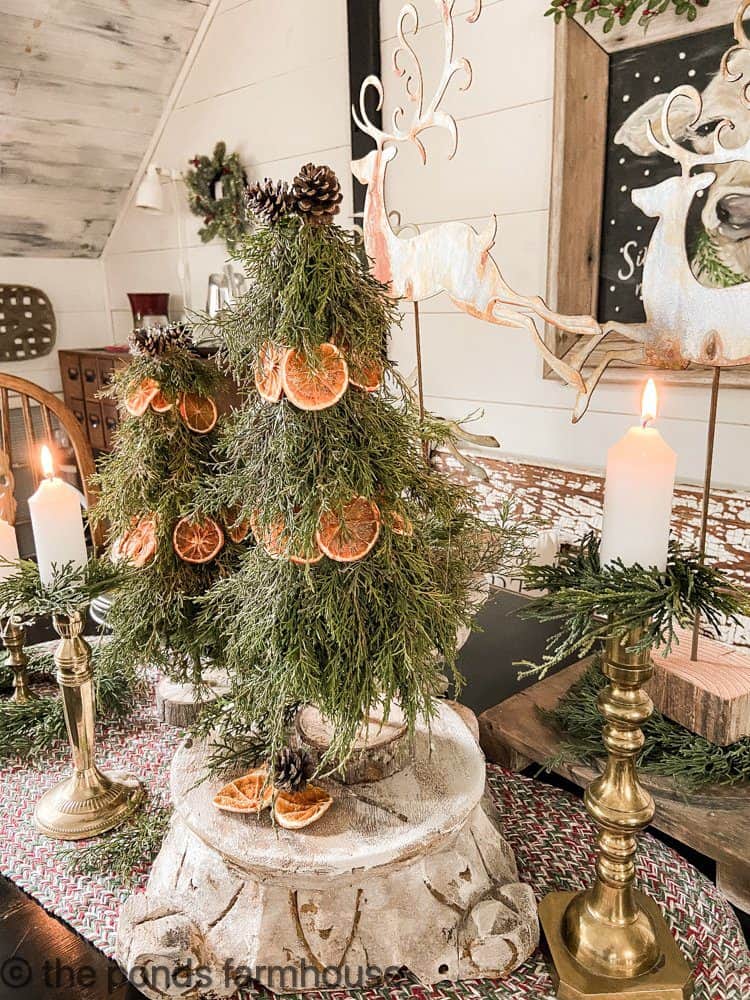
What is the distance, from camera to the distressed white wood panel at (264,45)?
6.62ft

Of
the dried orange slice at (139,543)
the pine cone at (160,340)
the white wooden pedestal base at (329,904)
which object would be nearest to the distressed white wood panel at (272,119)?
the pine cone at (160,340)

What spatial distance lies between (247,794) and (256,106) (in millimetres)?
2223

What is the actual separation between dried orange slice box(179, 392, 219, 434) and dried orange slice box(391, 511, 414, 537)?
230 millimetres

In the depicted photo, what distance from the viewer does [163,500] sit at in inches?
26.6

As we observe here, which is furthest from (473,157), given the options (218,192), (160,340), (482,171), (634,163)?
(160,340)

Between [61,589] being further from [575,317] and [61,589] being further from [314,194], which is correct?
[575,317]

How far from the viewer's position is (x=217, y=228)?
7.82 feet

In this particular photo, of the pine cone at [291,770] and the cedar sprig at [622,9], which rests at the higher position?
the cedar sprig at [622,9]

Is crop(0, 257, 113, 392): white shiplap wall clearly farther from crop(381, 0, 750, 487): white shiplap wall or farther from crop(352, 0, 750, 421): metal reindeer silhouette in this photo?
crop(352, 0, 750, 421): metal reindeer silhouette

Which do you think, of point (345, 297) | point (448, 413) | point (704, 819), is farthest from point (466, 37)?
point (704, 819)

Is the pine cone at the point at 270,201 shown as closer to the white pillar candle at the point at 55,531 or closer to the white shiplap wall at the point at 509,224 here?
the white pillar candle at the point at 55,531

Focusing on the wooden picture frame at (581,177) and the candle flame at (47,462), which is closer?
the candle flame at (47,462)

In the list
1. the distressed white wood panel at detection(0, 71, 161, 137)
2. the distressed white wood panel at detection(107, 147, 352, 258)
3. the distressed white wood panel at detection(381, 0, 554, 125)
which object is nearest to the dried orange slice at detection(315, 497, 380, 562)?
the distressed white wood panel at detection(381, 0, 554, 125)

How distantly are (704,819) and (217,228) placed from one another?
2.20m
